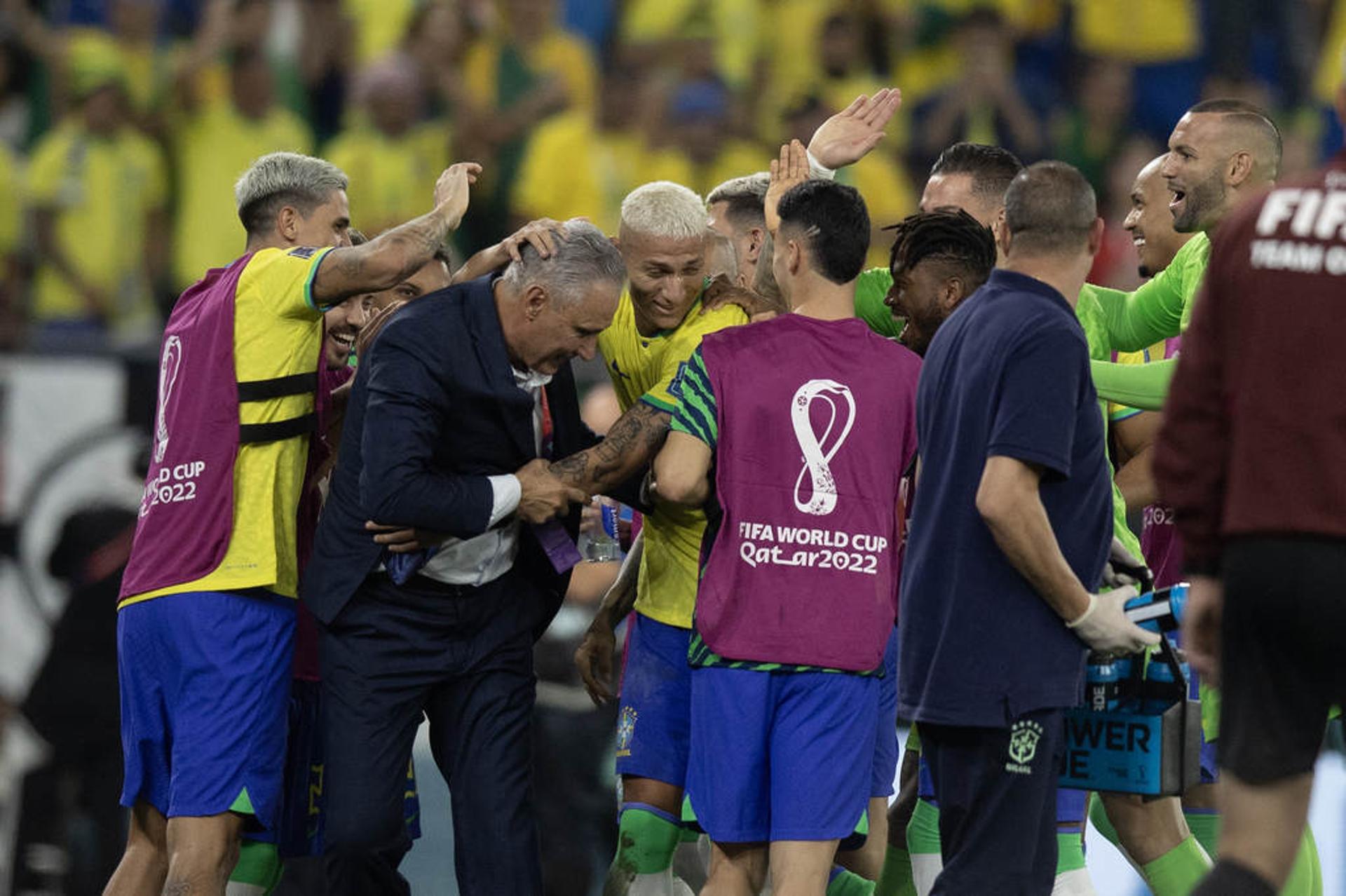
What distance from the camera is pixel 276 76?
1043cm

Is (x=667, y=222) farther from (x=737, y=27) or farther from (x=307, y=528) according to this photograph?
(x=737, y=27)

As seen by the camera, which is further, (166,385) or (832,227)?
(166,385)

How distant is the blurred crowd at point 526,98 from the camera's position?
9.90m

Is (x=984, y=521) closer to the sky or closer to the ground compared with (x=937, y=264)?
closer to the ground

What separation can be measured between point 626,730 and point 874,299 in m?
1.55

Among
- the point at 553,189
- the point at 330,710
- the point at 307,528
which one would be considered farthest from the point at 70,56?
the point at 330,710

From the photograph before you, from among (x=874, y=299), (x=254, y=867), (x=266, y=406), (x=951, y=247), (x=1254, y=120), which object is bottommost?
(x=254, y=867)

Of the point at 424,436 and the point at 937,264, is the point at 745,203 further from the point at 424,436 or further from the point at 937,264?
the point at 424,436

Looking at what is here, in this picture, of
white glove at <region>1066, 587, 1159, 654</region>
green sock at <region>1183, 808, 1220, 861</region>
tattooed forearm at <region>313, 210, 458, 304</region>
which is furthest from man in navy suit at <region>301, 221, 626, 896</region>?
green sock at <region>1183, 808, 1220, 861</region>

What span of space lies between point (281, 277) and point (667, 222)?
3.55 feet

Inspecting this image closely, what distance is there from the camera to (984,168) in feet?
19.2

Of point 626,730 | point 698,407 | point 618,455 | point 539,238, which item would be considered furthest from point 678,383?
point 626,730

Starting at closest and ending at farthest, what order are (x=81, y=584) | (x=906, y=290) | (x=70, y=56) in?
(x=906, y=290), (x=81, y=584), (x=70, y=56)

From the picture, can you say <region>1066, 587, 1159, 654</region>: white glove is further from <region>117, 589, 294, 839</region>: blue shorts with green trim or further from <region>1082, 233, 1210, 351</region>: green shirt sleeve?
<region>117, 589, 294, 839</region>: blue shorts with green trim
